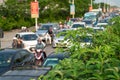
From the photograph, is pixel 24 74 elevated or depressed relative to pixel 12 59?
elevated

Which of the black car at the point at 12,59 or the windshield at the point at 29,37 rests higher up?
the black car at the point at 12,59

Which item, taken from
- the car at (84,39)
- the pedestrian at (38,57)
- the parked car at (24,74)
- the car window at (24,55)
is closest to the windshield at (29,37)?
the pedestrian at (38,57)

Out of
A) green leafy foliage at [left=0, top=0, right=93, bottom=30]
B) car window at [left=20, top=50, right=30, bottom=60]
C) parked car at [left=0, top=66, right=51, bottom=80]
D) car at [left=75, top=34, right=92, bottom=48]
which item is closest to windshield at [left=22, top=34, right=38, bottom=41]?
car window at [left=20, top=50, right=30, bottom=60]

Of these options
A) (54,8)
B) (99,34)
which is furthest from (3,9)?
(99,34)

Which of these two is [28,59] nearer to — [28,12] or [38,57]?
[38,57]

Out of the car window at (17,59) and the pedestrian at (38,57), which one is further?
the pedestrian at (38,57)

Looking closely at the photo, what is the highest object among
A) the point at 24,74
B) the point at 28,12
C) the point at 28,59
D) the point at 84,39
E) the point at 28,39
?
the point at 84,39

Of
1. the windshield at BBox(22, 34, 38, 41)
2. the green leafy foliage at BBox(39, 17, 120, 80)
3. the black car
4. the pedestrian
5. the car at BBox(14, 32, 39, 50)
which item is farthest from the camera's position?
the windshield at BBox(22, 34, 38, 41)

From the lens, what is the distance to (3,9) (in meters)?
50.2

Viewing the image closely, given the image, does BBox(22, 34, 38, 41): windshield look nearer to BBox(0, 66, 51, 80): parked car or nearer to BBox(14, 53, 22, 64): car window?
BBox(14, 53, 22, 64): car window

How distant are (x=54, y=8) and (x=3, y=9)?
11394mm

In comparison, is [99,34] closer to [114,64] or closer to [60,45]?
[60,45]

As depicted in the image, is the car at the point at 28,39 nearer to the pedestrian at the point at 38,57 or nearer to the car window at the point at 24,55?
the pedestrian at the point at 38,57

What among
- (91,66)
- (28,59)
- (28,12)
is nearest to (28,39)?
(28,59)
